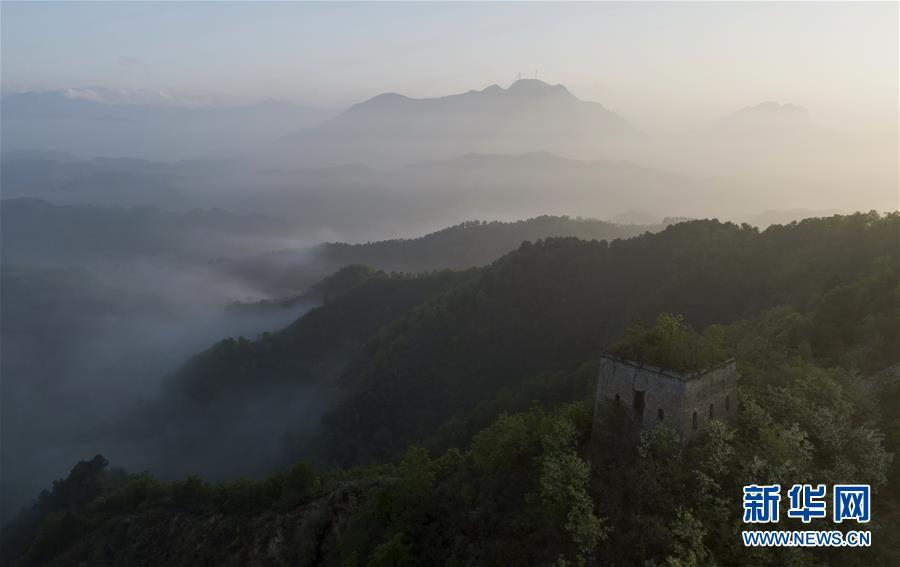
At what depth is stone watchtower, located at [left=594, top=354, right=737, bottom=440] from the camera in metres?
25.2

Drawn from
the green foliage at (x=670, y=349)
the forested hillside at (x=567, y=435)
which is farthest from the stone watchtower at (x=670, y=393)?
the forested hillside at (x=567, y=435)

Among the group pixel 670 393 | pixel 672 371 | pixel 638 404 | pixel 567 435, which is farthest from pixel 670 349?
pixel 567 435

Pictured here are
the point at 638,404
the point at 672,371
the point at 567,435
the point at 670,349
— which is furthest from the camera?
the point at 567,435

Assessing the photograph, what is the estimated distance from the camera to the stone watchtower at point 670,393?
2519cm

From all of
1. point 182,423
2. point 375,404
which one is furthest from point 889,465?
point 182,423

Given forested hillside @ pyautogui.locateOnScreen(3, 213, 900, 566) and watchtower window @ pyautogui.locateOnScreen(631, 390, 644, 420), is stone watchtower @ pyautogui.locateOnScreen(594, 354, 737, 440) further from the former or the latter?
forested hillside @ pyautogui.locateOnScreen(3, 213, 900, 566)

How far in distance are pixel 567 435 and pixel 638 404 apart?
3.48m

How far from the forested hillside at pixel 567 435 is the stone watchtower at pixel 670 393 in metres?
0.77

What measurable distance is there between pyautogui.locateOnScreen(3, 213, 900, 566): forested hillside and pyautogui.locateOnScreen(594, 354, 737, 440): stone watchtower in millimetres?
771

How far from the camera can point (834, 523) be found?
2411 cm

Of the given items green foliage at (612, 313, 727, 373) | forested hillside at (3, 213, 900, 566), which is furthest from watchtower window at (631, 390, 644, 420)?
green foliage at (612, 313, 727, 373)

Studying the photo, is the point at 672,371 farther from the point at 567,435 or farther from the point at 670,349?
the point at 567,435

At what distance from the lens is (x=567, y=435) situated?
Result: 2844 centimetres

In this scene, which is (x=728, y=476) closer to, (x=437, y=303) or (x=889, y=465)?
(x=889, y=465)
